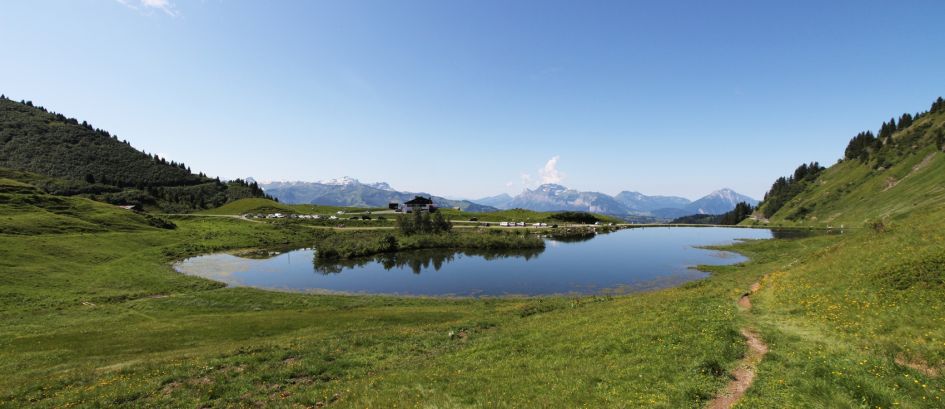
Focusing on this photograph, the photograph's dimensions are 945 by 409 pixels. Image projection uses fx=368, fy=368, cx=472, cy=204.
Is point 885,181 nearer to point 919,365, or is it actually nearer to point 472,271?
point 472,271

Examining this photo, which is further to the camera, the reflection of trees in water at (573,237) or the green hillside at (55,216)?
the reflection of trees in water at (573,237)

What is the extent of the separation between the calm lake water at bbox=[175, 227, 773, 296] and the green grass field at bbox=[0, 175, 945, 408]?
76.2 feet

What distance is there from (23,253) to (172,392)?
72.3 m

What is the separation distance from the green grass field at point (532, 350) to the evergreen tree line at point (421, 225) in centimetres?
8451

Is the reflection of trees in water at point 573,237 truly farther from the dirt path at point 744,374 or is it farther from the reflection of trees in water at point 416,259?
the dirt path at point 744,374

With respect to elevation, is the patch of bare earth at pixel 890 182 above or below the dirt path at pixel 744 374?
above

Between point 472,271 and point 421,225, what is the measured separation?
51737mm

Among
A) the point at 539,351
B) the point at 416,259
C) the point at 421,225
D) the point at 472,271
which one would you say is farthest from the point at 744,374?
the point at 421,225

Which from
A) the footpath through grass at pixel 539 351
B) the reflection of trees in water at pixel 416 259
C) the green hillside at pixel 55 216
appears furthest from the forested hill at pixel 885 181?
the green hillside at pixel 55 216

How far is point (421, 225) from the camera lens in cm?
13138

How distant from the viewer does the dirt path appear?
44.5 feet

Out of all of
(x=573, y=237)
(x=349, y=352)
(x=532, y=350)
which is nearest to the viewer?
(x=532, y=350)

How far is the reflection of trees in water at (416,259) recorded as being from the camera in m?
89.2

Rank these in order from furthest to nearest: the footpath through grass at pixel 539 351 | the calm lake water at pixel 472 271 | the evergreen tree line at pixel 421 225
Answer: the evergreen tree line at pixel 421 225, the calm lake water at pixel 472 271, the footpath through grass at pixel 539 351
